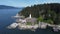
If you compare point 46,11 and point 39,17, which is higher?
point 46,11

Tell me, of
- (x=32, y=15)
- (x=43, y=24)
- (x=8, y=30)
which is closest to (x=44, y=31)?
(x=43, y=24)

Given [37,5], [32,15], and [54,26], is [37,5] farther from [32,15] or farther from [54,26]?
[54,26]

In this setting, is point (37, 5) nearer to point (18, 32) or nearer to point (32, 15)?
point (32, 15)

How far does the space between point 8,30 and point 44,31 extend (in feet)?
3.78

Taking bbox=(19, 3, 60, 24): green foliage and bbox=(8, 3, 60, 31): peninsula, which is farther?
bbox=(19, 3, 60, 24): green foliage

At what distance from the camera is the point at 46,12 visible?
5305 mm

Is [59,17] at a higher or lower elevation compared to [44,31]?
higher

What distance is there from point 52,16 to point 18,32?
43.4 inches

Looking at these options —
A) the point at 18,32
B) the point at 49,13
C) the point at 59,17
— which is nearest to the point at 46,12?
the point at 49,13

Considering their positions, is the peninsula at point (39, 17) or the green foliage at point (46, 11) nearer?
the peninsula at point (39, 17)

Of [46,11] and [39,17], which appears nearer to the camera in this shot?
[39,17]

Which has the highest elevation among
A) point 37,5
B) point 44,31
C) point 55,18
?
point 37,5

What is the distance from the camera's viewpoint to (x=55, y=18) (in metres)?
5.25

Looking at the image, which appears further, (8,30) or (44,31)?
(44,31)
